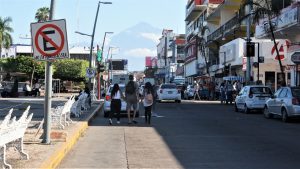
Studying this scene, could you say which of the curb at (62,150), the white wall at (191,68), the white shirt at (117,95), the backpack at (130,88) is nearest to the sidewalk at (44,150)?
the curb at (62,150)

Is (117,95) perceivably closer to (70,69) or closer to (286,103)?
(286,103)

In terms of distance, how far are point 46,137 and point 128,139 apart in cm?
343

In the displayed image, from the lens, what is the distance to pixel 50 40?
491 inches

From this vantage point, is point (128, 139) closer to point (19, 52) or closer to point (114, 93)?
point (114, 93)

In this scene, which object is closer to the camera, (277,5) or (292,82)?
(277,5)

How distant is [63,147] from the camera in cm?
1223

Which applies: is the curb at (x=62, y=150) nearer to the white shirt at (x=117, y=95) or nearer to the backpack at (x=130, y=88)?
the white shirt at (x=117, y=95)

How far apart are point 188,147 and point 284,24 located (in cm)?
2048

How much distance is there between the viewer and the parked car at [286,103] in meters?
22.0

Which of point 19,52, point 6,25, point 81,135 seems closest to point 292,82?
point 81,135

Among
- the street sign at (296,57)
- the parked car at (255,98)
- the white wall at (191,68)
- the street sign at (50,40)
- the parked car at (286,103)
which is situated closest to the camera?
the street sign at (50,40)

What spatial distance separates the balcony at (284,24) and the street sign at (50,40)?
1980 cm

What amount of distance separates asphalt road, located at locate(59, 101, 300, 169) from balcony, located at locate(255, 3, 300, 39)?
11144 millimetres

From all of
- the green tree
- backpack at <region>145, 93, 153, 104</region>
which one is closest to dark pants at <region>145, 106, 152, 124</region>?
backpack at <region>145, 93, 153, 104</region>
